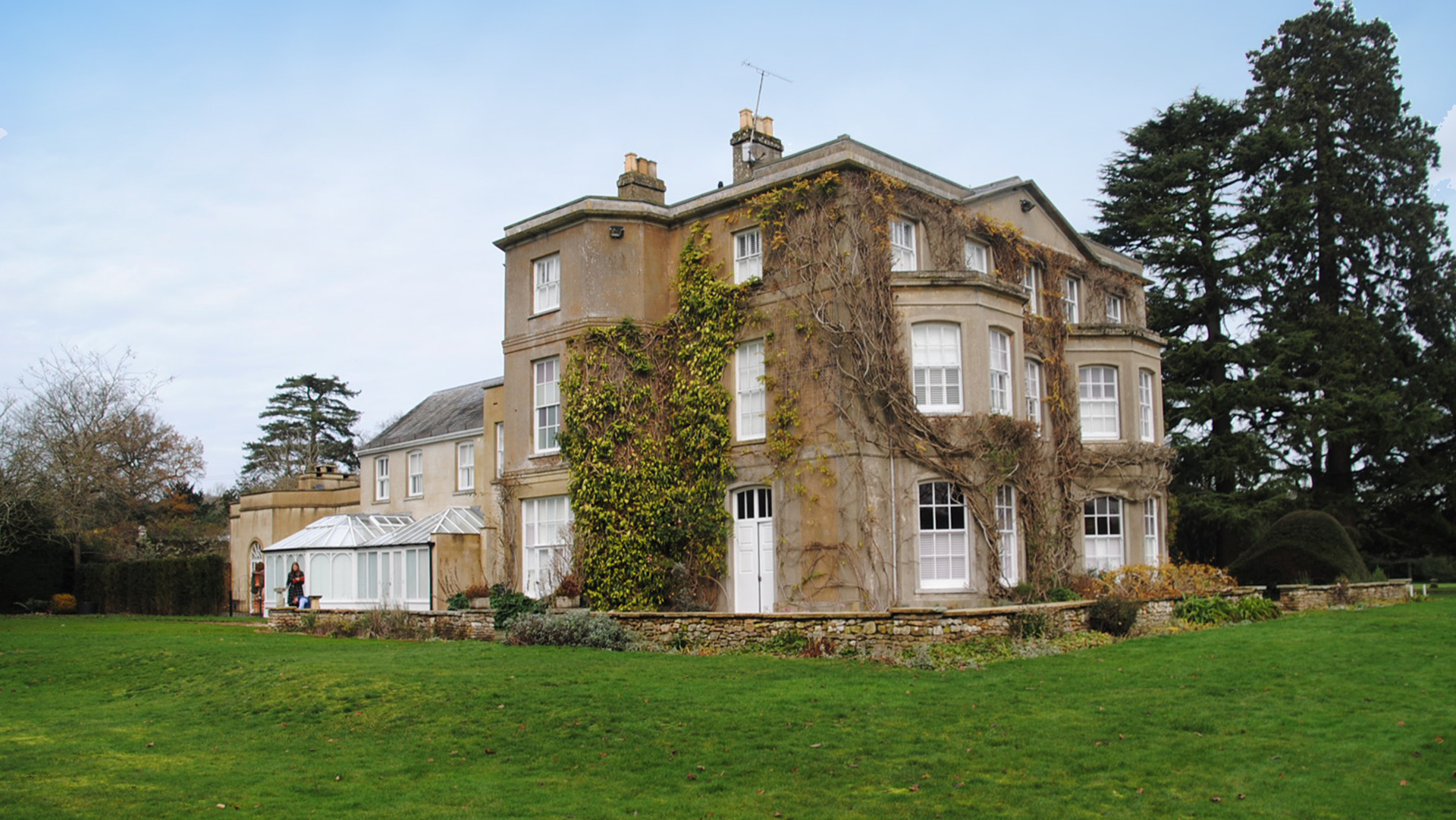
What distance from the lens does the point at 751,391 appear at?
22.9 m

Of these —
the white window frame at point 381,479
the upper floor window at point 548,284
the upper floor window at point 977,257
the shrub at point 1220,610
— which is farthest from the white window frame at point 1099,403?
the white window frame at point 381,479

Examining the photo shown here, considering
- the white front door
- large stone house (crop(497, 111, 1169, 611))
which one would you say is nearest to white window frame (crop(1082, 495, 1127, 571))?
large stone house (crop(497, 111, 1169, 611))

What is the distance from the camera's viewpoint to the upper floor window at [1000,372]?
2267 centimetres

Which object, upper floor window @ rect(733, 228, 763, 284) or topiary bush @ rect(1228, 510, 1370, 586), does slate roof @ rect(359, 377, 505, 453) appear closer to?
upper floor window @ rect(733, 228, 763, 284)

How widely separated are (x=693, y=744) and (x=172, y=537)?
44.6m

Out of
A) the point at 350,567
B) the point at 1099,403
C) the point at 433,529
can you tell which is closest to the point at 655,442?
the point at 433,529

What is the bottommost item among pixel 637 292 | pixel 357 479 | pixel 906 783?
pixel 906 783

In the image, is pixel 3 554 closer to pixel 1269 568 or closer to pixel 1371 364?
pixel 1269 568

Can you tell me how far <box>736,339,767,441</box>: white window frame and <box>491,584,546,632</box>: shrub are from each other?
5553 mm

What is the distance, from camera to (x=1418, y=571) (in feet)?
115

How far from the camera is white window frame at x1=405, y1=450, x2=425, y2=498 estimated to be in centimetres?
3816

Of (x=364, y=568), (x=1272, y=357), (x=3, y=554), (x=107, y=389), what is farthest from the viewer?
(x=107, y=389)

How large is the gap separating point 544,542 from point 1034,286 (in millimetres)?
13087

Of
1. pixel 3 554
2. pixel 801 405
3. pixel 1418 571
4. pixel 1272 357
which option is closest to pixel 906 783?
pixel 801 405
